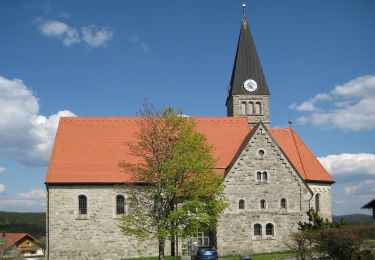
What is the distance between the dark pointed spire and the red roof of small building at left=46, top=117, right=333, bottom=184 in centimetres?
877

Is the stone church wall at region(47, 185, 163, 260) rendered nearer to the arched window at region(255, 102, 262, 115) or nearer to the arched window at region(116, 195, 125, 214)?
the arched window at region(116, 195, 125, 214)

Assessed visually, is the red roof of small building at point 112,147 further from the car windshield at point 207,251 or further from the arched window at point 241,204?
the car windshield at point 207,251

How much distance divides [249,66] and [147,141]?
24.4 meters

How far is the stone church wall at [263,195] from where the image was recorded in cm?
3912

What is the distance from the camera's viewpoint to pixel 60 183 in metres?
40.3

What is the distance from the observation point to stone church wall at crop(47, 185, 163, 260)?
1570 inches

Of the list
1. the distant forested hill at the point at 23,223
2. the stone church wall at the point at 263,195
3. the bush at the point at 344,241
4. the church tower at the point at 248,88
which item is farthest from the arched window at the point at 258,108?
the distant forested hill at the point at 23,223

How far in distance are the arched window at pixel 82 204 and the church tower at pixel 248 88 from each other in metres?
19.7

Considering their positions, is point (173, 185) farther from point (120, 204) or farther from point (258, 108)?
point (258, 108)

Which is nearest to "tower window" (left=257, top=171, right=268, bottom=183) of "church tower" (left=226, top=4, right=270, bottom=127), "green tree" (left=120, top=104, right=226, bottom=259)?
"green tree" (left=120, top=104, right=226, bottom=259)

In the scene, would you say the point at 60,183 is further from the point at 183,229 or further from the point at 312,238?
the point at 312,238

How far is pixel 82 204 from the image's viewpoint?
40781mm

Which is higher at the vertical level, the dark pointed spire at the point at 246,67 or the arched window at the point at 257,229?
the dark pointed spire at the point at 246,67

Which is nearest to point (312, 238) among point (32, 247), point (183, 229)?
point (183, 229)
